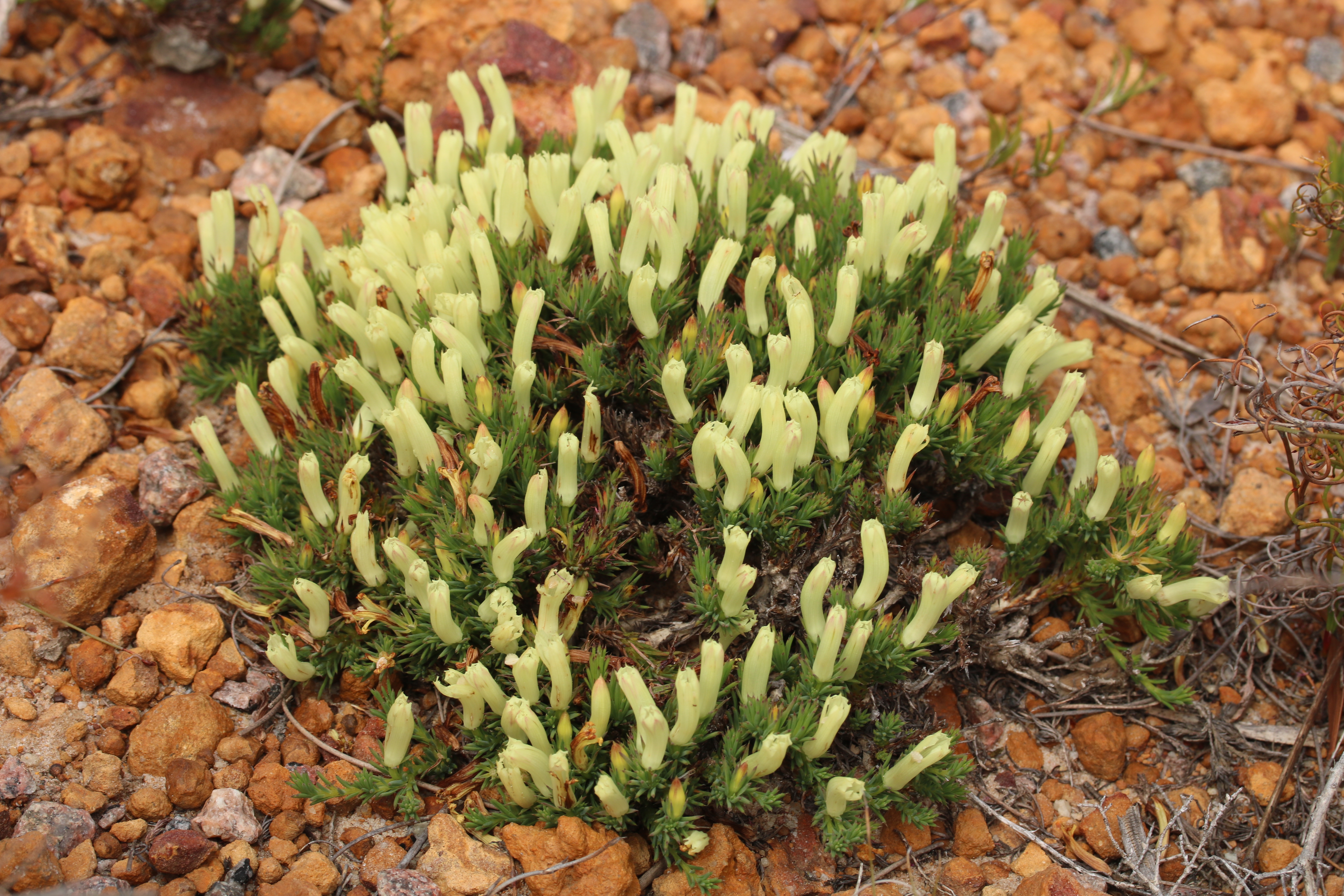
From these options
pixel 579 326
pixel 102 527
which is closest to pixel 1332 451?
pixel 579 326

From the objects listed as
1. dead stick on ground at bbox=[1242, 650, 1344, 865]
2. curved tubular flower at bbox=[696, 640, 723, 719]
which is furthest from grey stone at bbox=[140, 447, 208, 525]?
dead stick on ground at bbox=[1242, 650, 1344, 865]

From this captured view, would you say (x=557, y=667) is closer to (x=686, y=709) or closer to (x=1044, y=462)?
(x=686, y=709)

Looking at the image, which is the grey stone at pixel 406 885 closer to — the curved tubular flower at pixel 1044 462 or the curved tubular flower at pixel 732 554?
the curved tubular flower at pixel 732 554

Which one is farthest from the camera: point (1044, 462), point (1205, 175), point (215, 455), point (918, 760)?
point (1205, 175)

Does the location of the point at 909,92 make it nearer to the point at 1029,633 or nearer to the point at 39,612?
the point at 1029,633

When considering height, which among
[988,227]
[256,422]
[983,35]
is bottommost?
[256,422]

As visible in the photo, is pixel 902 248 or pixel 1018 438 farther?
pixel 902 248

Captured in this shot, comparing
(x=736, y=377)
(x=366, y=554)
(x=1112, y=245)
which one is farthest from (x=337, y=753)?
(x=1112, y=245)

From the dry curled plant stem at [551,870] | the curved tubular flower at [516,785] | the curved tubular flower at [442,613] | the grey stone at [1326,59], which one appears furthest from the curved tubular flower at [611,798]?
the grey stone at [1326,59]
